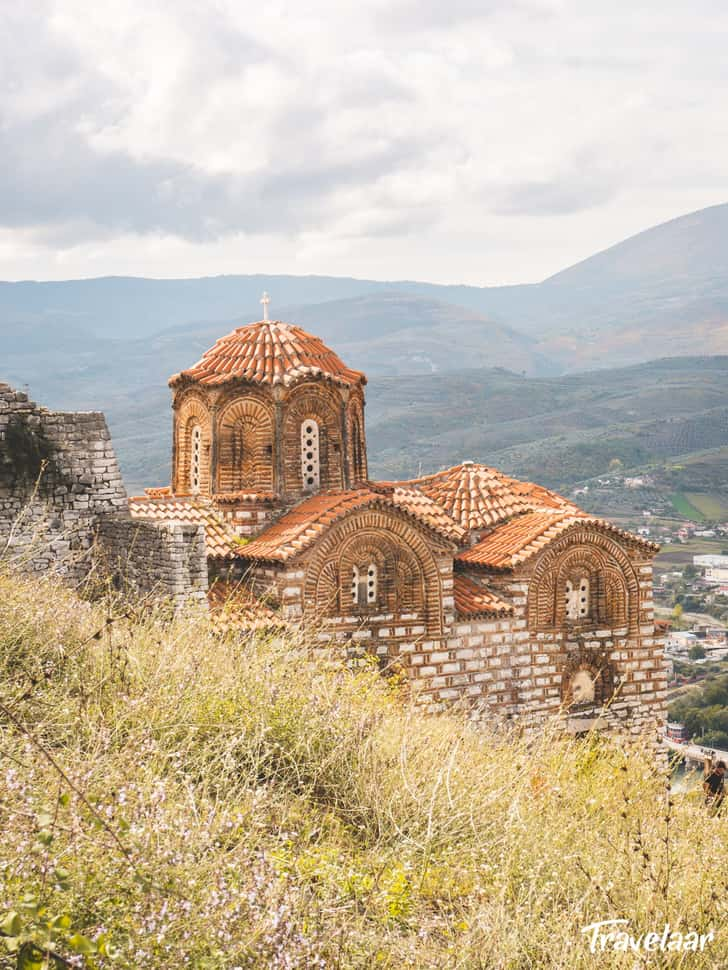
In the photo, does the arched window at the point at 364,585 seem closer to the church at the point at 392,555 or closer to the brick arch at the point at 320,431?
the church at the point at 392,555

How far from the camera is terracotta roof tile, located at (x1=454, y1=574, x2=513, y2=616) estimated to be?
14156 mm

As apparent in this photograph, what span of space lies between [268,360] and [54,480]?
16.0 feet

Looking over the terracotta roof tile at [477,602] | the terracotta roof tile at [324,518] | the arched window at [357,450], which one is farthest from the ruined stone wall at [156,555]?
the arched window at [357,450]

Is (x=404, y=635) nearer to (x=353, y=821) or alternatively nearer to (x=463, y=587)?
(x=463, y=587)

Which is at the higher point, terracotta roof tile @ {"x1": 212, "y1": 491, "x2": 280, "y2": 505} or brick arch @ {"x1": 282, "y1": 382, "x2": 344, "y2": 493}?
brick arch @ {"x1": 282, "y1": 382, "x2": 344, "y2": 493}

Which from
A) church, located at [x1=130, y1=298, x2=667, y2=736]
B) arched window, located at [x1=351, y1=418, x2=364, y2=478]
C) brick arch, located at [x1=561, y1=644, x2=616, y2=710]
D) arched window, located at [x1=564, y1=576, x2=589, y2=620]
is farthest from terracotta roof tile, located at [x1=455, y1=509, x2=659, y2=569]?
arched window, located at [x1=351, y1=418, x2=364, y2=478]

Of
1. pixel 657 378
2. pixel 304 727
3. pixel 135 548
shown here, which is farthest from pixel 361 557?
pixel 657 378

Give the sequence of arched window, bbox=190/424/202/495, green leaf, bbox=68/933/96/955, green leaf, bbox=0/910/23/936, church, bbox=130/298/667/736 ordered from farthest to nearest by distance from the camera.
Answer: arched window, bbox=190/424/202/495
church, bbox=130/298/667/736
green leaf, bbox=68/933/96/955
green leaf, bbox=0/910/23/936

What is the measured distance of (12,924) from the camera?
3.22 meters

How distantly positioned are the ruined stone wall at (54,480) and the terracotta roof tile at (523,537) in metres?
5.86

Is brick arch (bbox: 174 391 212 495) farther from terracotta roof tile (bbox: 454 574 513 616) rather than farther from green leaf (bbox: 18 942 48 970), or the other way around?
green leaf (bbox: 18 942 48 970)

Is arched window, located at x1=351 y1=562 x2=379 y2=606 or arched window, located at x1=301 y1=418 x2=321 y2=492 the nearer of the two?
arched window, located at x1=351 y1=562 x2=379 y2=606

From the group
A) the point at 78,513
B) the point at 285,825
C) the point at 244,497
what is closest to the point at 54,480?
the point at 78,513

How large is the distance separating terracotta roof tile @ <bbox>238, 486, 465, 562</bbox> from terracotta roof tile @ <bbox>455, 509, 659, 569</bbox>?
18.4 inches
